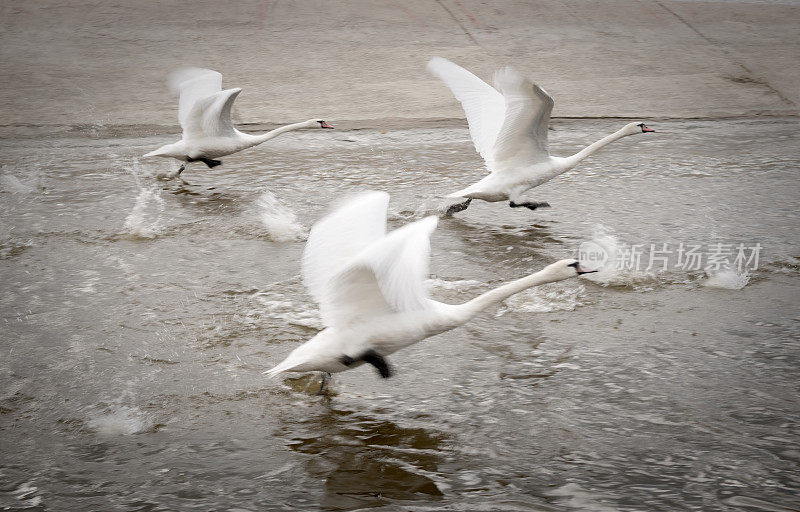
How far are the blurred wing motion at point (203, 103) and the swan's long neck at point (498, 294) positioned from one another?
3.95m

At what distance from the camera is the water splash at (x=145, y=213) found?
674 cm

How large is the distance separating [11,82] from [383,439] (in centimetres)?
869

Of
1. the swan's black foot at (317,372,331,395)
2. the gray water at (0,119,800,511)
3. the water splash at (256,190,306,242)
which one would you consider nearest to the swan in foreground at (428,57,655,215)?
the gray water at (0,119,800,511)

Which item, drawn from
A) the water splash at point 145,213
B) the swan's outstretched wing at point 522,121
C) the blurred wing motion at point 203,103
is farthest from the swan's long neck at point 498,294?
the blurred wing motion at point 203,103

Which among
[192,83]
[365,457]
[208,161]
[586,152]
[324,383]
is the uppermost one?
[192,83]

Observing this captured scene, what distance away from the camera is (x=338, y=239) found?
4.48 metres

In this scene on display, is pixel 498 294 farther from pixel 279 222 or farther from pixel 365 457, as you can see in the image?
pixel 279 222

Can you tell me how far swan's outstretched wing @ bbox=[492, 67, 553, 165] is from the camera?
653cm

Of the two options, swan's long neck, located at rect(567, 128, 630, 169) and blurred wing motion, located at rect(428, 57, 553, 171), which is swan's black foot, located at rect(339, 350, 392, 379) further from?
swan's long neck, located at rect(567, 128, 630, 169)

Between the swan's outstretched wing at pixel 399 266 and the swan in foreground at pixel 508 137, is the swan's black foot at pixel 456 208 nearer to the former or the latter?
the swan in foreground at pixel 508 137

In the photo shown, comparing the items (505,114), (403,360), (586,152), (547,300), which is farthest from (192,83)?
(403,360)

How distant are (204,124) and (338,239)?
12.9ft

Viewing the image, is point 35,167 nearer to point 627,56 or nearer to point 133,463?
point 133,463

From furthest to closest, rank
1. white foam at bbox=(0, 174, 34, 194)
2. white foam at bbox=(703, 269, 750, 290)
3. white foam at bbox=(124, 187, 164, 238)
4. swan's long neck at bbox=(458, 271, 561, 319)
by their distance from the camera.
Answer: white foam at bbox=(0, 174, 34, 194)
white foam at bbox=(124, 187, 164, 238)
white foam at bbox=(703, 269, 750, 290)
swan's long neck at bbox=(458, 271, 561, 319)
